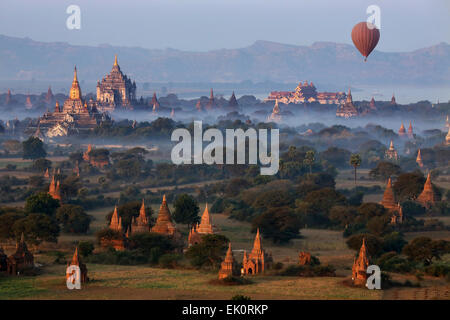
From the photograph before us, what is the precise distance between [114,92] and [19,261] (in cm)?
12960

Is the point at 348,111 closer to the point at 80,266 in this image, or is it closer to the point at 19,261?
the point at 19,261

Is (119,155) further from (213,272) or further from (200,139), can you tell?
(213,272)

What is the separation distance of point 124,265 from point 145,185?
121ft

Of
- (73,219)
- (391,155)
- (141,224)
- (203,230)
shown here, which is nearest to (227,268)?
(203,230)

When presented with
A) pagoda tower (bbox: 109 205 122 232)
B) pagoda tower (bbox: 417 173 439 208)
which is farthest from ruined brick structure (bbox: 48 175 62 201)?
pagoda tower (bbox: 417 173 439 208)

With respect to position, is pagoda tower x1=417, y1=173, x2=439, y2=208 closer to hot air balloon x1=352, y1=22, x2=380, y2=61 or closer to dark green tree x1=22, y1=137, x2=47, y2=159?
hot air balloon x1=352, y1=22, x2=380, y2=61

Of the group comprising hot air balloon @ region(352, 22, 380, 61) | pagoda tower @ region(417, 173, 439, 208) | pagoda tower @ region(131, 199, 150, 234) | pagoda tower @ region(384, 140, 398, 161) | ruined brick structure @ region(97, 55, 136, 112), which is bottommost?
pagoda tower @ region(384, 140, 398, 161)

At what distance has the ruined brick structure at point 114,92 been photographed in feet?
562

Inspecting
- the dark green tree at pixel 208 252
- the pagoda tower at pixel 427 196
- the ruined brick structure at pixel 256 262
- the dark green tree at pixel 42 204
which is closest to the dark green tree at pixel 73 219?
the dark green tree at pixel 42 204

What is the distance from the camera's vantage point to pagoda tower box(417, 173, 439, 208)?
69688mm

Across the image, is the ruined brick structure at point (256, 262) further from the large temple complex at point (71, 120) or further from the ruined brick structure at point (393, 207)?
the large temple complex at point (71, 120)

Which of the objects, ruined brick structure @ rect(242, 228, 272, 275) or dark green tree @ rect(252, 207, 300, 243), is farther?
dark green tree @ rect(252, 207, 300, 243)

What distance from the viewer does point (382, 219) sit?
190 feet

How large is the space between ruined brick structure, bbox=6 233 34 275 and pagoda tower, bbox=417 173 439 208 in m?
32.4
